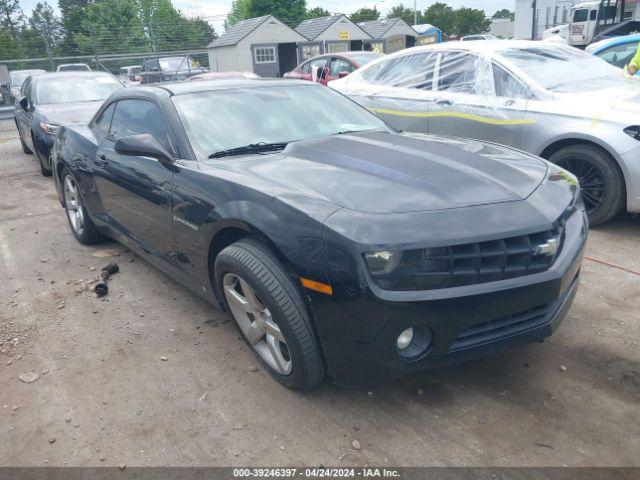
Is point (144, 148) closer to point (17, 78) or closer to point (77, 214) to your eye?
point (77, 214)

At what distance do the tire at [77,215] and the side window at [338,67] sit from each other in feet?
29.7

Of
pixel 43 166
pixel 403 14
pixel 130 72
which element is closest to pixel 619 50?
pixel 43 166

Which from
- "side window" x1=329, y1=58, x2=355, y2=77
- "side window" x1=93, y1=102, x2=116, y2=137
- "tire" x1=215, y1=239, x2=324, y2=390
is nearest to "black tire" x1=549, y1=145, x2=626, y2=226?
"tire" x1=215, y1=239, x2=324, y2=390

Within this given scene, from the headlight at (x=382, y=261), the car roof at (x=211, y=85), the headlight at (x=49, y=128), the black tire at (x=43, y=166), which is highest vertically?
the car roof at (x=211, y=85)

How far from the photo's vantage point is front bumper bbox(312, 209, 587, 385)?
2.09m

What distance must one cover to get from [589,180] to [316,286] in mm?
3485

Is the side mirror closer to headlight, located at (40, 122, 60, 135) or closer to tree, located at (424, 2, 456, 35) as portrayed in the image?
headlight, located at (40, 122, 60, 135)

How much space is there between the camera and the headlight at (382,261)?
208cm

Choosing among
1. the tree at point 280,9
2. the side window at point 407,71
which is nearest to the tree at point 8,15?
the tree at point 280,9

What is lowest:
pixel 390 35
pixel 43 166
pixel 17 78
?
pixel 43 166

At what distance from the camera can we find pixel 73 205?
500 centimetres

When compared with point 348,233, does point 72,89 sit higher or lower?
higher

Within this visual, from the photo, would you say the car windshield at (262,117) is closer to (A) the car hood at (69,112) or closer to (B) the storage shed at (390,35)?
(A) the car hood at (69,112)

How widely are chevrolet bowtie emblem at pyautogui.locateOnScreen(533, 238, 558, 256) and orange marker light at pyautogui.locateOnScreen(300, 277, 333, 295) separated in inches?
35.6
